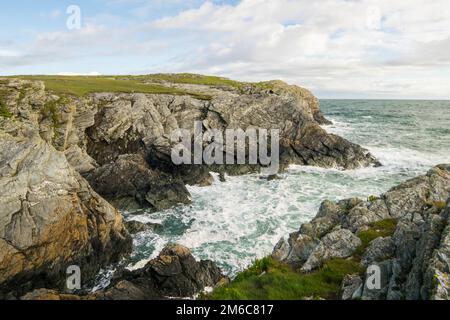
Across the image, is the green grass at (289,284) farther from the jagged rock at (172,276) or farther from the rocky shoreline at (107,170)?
the jagged rock at (172,276)

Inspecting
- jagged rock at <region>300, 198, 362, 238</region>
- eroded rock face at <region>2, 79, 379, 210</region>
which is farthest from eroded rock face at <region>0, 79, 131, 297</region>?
jagged rock at <region>300, 198, 362, 238</region>

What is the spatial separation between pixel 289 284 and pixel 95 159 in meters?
38.6

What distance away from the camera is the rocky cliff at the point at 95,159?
21266mm

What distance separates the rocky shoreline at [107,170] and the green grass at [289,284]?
3.77ft

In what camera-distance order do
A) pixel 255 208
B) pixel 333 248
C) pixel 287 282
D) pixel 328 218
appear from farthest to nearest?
pixel 255 208
pixel 328 218
pixel 333 248
pixel 287 282

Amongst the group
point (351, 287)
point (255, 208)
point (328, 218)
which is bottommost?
point (255, 208)

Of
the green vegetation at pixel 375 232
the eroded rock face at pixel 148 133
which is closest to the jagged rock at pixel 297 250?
the green vegetation at pixel 375 232

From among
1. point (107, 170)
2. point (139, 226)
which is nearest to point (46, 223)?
point (139, 226)

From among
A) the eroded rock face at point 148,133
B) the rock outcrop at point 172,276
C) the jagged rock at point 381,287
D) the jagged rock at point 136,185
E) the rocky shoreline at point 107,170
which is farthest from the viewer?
the eroded rock face at point 148,133

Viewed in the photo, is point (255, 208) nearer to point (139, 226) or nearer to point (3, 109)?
point (139, 226)

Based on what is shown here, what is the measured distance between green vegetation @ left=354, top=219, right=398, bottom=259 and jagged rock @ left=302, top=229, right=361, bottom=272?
0.89ft

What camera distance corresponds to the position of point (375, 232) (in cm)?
1584
